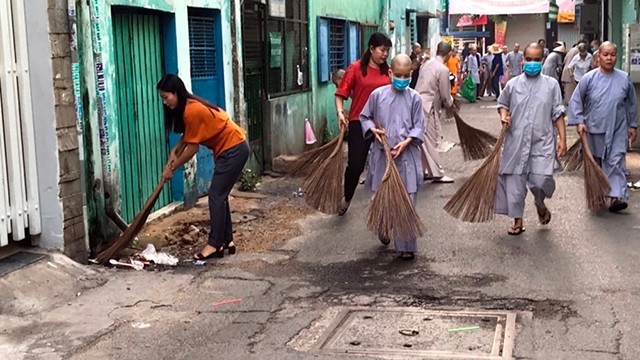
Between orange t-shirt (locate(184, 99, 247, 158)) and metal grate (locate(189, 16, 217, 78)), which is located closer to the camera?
orange t-shirt (locate(184, 99, 247, 158))

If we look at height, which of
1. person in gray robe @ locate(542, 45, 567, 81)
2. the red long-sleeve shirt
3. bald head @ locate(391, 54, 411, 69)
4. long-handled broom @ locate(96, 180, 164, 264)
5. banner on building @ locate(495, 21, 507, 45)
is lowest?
long-handled broom @ locate(96, 180, 164, 264)

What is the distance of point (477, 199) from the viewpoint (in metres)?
7.12

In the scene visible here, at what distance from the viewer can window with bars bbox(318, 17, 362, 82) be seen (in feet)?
45.0

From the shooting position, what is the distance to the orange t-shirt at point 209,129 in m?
6.62

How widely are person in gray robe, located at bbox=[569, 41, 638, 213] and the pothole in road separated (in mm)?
3401

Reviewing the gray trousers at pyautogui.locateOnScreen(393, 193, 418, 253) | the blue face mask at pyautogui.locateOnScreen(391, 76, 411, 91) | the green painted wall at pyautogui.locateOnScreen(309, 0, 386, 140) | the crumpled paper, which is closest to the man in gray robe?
the green painted wall at pyautogui.locateOnScreen(309, 0, 386, 140)

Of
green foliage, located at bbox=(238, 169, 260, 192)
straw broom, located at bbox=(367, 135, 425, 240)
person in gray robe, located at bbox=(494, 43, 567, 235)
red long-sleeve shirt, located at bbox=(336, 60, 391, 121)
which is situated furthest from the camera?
green foliage, located at bbox=(238, 169, 260, 192)

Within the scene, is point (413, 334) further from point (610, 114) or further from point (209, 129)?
point (610, 114)

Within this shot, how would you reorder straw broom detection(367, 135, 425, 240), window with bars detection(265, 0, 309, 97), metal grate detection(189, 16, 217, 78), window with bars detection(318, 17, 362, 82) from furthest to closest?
window with bars detection(318, 17, 362, 82), window with bars detection(265, 0, 309, 97), metal grate detection(189, 16, 217, 78), straw broom detection(367, 135, 425, 240)

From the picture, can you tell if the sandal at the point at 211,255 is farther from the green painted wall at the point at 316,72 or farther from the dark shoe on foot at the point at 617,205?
the green painted wall at the point at 316,72

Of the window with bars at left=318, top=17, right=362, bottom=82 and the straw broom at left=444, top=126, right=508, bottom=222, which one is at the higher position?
the window with bars at left=318, top=17, right=362, bottom=82

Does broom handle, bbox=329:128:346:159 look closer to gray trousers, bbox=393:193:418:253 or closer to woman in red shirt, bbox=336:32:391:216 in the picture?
woman in red shirt, bbox=336:32:391:216

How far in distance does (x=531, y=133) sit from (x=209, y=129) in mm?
2610

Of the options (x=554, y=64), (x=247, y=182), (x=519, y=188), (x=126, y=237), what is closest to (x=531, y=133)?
(x=519, y=188)
